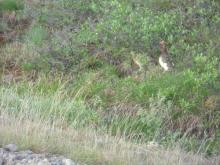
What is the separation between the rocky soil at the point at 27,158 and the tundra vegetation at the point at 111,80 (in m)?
0.22

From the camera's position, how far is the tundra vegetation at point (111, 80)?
724 centimetres

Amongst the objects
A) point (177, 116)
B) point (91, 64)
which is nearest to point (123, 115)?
point (177, 116)

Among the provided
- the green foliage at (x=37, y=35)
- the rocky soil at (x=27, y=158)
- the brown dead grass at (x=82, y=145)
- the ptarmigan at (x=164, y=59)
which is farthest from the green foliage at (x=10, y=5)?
the rocky soil at (x=27, y=158)

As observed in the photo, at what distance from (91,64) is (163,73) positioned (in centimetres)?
177

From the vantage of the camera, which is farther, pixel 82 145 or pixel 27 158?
pixel 82 145

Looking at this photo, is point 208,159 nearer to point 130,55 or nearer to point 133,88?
point 133,88

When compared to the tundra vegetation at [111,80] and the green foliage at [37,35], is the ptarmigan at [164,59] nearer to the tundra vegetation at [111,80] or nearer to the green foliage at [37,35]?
the tundra vegetation at [111,80]

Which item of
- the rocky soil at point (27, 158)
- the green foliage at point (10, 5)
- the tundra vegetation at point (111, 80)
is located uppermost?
the green foliage at point (10, 5)

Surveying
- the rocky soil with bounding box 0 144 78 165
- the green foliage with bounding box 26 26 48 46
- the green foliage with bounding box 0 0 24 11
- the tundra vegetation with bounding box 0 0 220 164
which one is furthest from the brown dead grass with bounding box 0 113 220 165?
the green foliage with bounding box 0 0 24 11

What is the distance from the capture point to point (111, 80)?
11.6 meters

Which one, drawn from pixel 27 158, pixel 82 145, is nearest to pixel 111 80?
pixel 82 145

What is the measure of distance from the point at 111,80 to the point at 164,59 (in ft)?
3.71

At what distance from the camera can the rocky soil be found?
6152 mm

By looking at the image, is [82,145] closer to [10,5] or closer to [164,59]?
[164,59]
